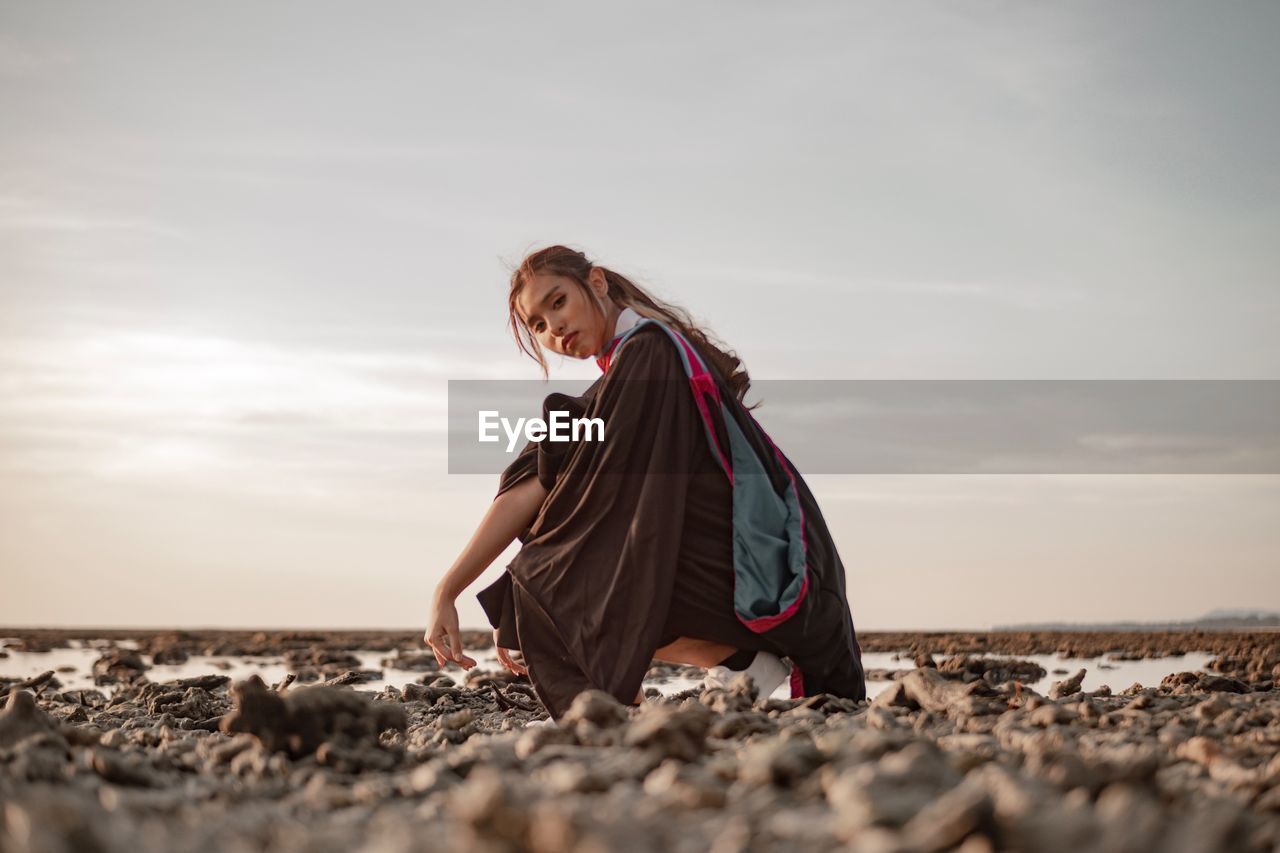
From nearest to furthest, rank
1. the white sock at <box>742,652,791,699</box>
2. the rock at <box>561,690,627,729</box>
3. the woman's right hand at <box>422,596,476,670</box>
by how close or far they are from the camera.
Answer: the rock at <box>561,690,627,729</box> < the woman's right hand at <box>422,596,476,670</box> < the white sock at <box>742,652,791,699</box>

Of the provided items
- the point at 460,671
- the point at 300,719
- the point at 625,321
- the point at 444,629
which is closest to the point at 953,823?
the point at 300,719

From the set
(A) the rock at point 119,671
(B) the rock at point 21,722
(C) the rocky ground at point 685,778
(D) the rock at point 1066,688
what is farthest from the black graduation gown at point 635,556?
(A) the rock at point 119,671

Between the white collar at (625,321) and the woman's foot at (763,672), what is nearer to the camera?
the woman's foot at (763,672)

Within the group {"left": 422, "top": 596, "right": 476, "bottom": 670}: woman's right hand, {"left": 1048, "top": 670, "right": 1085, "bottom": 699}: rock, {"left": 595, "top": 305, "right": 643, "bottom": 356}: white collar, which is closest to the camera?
{"left": 422, "top": 596, "right": 476, "bottom": 670}: woman's right hand

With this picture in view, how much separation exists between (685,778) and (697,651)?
9.07 ft

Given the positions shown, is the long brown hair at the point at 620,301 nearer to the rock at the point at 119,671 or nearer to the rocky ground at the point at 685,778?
the rocky ground at the point at 685,778

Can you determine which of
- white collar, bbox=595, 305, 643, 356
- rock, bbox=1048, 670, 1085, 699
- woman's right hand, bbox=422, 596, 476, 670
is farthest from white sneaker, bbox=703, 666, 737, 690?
rock, bbox=1048, 670, 1085, 699

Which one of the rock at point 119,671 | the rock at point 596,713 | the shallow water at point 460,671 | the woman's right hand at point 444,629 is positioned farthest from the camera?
the rock at point 119,671

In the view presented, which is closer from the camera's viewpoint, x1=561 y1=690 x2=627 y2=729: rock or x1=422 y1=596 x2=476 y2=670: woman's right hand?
x1=561 y1=690 x2=627 y2=729: rock

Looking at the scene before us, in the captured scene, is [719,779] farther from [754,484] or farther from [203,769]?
[754,484]

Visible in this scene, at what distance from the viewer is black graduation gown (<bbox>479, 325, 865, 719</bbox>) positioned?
15.6 feet

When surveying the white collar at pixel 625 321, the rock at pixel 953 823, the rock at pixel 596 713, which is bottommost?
the rock at pixel 596 713

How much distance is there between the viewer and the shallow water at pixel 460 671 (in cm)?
952

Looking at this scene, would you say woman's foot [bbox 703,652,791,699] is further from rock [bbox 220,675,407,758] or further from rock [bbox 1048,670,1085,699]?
rock [bbox 220,675,407,758]
